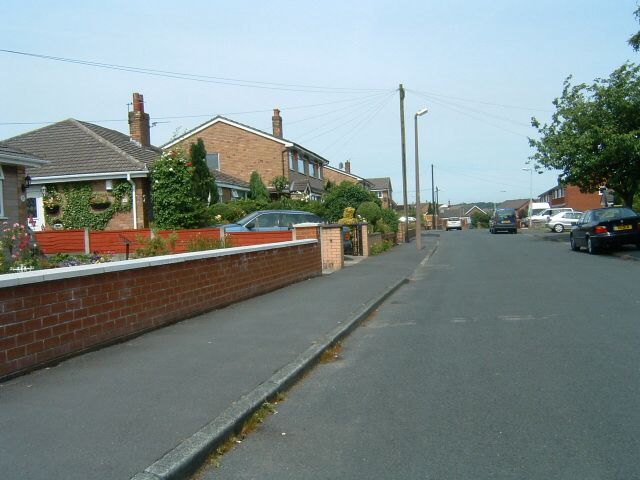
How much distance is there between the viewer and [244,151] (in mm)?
39250

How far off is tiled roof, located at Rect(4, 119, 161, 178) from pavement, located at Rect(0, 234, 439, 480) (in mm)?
15703

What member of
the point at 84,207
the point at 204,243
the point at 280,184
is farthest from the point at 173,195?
the point at 280,184

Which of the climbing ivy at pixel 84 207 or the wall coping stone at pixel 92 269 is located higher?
the climbing ivy at pixel 84 207

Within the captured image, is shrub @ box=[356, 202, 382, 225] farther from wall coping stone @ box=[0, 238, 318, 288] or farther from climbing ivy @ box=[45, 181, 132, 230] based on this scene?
wall coping stone @ box=[0, 238, 318, 288]

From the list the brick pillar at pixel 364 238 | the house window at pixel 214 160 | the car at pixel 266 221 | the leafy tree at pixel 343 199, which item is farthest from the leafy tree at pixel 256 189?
the car at pixel 266 221

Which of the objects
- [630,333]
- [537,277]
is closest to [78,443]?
[630,333]

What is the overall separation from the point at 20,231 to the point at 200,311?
4.95 meters

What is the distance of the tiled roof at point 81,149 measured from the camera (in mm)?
23156

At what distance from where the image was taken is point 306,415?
5.09m

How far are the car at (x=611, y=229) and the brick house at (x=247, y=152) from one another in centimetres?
1981

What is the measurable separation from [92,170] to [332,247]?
34.8ft

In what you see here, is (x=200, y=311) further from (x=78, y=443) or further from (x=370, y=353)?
(x=78, y=443)

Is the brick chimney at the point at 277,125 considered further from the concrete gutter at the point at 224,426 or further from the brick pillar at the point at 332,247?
the concrete gutter at the point at 224,426

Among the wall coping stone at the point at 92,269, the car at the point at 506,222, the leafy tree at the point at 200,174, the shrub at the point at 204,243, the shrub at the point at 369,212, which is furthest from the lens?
the car at the point at 506,222
